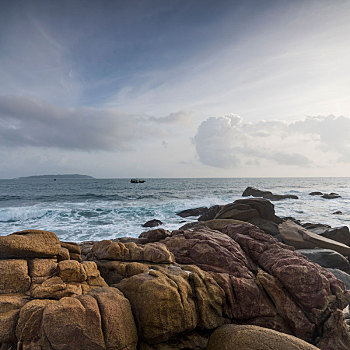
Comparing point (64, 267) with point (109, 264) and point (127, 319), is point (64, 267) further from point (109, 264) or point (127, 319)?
point (127, 319)

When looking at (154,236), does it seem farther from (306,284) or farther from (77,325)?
(306,284)

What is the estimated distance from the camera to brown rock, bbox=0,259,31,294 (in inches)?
160

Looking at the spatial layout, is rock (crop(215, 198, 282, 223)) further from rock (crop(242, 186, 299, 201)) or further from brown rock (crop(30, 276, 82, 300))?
rock (crop(242, 186, 299, 201))

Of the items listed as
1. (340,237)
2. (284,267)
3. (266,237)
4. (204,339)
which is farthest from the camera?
(340,237)

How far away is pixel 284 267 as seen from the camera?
541 centimetres

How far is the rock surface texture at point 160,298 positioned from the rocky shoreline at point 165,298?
2 centimetres

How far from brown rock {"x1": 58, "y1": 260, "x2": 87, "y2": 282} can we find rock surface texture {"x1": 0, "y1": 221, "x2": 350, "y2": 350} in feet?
0.07

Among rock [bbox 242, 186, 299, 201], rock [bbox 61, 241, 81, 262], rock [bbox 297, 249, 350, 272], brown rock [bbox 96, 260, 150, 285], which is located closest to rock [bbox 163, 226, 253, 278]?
brown rock [bbox 96, 260, 150, 285]

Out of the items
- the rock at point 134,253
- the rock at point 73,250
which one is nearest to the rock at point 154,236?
the rock at point 134,253

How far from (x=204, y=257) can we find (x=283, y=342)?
273 centimetres

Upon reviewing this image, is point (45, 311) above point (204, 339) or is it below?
above

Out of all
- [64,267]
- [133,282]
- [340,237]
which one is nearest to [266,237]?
[133,282]

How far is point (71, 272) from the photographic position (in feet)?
15.4

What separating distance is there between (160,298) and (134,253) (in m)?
2.09
